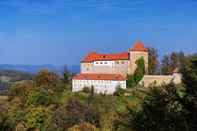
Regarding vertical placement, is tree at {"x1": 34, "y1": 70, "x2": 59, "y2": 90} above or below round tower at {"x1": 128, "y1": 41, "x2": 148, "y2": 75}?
below

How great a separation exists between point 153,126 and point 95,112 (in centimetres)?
2080

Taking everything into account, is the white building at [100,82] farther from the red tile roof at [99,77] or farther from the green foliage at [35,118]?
the green foliage at [35,118]

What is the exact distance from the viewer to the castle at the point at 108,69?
35.9 meters

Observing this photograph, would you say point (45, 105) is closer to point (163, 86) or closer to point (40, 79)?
point (40, 79)

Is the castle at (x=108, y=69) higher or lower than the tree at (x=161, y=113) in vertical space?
higher

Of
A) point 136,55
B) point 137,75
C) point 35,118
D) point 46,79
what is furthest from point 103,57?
point 35,118

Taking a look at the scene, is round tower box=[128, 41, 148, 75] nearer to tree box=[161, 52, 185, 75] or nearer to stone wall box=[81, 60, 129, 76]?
stone wall box=[81, 60, 129, 76]

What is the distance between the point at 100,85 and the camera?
36312mm

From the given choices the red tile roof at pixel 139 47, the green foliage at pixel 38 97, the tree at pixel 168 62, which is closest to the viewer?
the green foliage at pixel 38 97

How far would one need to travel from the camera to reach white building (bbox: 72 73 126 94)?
116 feet

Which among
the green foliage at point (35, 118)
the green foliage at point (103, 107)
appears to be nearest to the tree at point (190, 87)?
the green foliage at point (103, 107)

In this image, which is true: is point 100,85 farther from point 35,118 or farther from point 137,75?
point 35,118

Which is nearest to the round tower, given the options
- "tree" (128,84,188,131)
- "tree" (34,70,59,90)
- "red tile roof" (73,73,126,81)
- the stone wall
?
the stone wall

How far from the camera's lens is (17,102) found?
34812mm
